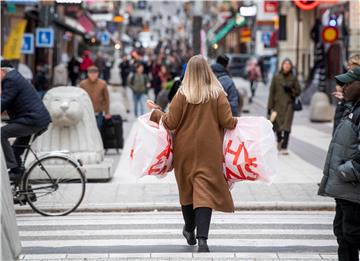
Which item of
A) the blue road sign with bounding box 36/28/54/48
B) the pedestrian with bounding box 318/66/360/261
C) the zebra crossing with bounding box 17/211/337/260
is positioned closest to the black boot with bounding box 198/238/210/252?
the zebra crossing with bounding box 17/211/337/260

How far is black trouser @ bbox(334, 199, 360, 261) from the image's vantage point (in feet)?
22.7

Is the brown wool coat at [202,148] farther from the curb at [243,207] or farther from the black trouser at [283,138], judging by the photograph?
the black trouser at [283,138]

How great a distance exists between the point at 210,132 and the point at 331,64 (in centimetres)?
2708

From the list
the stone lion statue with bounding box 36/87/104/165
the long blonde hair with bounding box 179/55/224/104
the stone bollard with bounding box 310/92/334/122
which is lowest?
the stone bollard with bounding box 310/92/334/122

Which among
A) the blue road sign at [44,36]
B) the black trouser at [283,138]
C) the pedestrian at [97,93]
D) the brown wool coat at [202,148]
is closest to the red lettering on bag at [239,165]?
the brown wool coat at [202,148]

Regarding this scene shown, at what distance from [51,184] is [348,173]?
455 cm

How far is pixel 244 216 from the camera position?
10.7 meters

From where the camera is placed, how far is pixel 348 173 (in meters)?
6.76

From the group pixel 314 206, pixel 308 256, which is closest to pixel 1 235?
pixel 308 256

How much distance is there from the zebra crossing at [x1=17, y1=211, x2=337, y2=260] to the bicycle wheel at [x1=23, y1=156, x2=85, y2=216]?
172mm

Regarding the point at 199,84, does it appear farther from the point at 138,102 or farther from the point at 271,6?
the point at 271,6

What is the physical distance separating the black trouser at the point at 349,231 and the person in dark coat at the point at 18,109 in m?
4.12

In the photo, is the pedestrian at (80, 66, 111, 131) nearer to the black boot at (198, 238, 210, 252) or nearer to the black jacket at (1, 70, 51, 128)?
the black jacket at (1, 70, 51, 128)

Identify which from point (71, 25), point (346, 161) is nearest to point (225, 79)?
point (346, 161)
